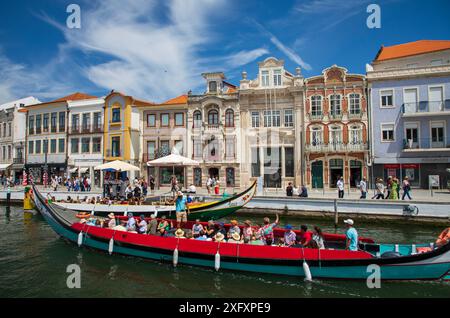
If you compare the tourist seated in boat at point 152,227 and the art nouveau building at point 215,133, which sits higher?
the art nouveau building at point 215,133

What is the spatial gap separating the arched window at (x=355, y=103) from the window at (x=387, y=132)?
7.78 feet

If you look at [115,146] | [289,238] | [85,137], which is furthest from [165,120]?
[289,238]

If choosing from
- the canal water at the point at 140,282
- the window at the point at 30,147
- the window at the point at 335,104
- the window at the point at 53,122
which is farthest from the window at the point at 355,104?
the window at the point at 30,147

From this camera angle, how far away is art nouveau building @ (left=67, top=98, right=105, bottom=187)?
33781 millimetres

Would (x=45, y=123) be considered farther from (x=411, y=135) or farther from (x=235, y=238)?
(x=411, y=135)

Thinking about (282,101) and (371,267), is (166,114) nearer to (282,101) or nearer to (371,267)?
(282,101)

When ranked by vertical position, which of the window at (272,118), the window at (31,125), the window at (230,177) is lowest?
the window at (230,177)

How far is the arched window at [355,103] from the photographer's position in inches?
1049

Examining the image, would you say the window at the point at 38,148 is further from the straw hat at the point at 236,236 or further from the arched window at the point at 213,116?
the straw hat at the point at 236,236

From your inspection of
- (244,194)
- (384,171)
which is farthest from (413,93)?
(244,194)

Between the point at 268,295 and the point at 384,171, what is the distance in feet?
69.1

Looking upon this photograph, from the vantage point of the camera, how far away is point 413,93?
83.1 ft

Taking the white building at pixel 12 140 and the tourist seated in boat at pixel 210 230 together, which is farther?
the white building at pixel 12 140

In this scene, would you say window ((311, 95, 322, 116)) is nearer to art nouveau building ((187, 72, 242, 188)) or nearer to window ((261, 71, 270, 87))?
window ((261, 71, 270, 87))
